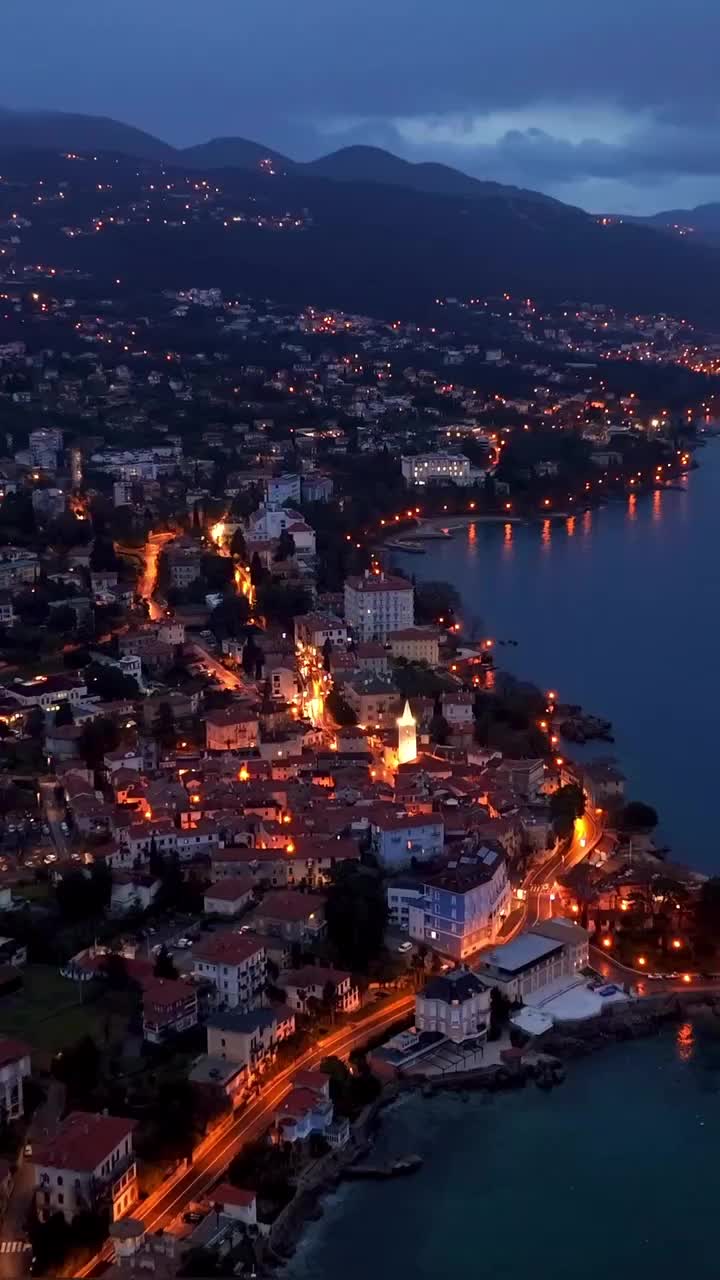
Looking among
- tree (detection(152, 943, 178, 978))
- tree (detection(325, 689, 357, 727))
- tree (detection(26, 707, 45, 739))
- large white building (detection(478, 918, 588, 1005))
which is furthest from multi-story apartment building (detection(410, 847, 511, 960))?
tree (detection(26, 707, 45, 739))

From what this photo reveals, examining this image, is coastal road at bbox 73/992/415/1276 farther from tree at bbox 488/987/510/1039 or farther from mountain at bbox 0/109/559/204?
mountain at bbox 0/109/559/204

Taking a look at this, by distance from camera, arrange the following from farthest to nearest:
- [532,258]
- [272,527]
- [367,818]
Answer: [532,258] < [272,527] < [367,818]

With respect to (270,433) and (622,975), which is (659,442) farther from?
(622,975)

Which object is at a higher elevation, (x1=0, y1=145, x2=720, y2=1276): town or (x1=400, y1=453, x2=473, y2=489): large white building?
(x1=400, y1=453, x2=473, y2=489): large white building

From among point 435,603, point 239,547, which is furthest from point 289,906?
point 239,547

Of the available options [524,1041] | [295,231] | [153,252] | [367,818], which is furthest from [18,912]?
[295,231]

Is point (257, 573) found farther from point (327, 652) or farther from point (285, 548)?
point (327, 652)
